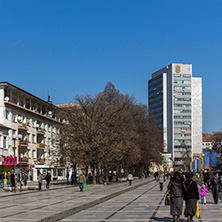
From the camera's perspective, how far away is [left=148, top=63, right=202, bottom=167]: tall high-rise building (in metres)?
188

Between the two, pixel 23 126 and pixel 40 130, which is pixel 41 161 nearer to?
pixel 40 130

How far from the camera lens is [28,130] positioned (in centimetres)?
7200

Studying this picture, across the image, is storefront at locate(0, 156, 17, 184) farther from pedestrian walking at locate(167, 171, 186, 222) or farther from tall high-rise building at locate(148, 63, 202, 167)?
tall high-rise building at locate(148, 63, 202, 167)

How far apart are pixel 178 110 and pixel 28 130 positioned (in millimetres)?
123402

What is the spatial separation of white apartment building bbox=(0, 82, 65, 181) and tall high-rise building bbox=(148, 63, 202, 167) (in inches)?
4154

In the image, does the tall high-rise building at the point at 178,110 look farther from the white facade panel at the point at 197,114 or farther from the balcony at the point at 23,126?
the balcony at the point at 23,126

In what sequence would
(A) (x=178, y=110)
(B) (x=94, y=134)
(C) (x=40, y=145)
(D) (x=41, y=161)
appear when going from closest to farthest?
(B) (x=94, y=134)
(D) (x=41, y=161)
(C) (x=40, y=145)
(A) (x=178, y=110)

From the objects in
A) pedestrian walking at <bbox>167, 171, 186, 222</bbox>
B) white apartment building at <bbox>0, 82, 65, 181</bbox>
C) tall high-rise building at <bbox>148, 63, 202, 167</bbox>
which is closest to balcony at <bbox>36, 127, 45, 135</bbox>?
white apartment building at <bbox>0, 82, 65, 181</bbox>

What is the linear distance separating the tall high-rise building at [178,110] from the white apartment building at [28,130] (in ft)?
346

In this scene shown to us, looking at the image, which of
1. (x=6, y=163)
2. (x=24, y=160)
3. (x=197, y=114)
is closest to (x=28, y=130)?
(x=24, y=160)

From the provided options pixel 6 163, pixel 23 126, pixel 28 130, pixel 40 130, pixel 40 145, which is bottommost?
pixel 6 163

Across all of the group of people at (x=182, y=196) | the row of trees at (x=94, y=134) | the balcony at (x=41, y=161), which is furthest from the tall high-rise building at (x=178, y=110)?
the group of people at (x=182, y=196)

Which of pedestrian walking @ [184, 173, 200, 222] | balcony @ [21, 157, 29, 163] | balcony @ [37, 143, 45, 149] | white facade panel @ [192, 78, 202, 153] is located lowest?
pedestrian walking @ [184, 173, 200, 222]

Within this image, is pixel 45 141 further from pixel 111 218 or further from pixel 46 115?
pixel 111 218
